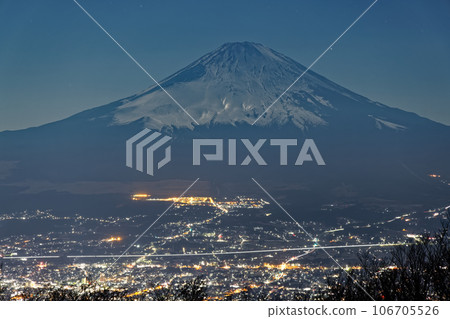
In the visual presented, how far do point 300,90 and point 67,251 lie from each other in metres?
41.5

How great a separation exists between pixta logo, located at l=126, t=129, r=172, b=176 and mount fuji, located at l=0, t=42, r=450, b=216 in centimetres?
112

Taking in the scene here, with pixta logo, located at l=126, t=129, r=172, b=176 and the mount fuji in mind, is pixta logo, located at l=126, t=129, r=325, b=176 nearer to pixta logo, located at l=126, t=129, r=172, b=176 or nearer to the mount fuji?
pixta logo, located at l=126, t=129, r=172, b=176

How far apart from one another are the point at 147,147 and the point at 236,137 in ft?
45.6

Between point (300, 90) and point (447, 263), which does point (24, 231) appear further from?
point (300, 90)

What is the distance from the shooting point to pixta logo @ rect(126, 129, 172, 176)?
62625 millimetres

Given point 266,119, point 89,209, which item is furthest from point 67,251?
point 266,119

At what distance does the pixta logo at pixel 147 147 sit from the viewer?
62625 mm

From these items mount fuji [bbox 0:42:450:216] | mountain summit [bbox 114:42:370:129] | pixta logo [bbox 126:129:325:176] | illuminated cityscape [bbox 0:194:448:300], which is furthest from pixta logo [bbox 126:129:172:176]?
illuminated cityscape [bbox 0:194:448:300]

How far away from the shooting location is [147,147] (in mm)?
71500

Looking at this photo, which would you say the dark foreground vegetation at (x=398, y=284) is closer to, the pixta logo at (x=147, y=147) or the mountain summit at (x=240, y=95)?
the pixta logo at (x=147, y=147)

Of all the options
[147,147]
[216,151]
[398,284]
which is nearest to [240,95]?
[216,151]

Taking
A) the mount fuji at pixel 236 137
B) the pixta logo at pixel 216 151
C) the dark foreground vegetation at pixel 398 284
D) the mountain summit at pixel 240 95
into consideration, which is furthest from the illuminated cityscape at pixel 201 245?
the pixta logo at pixel 216 151

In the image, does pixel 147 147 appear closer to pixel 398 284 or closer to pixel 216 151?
pixel 216 151

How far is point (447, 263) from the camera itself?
6930 mm
